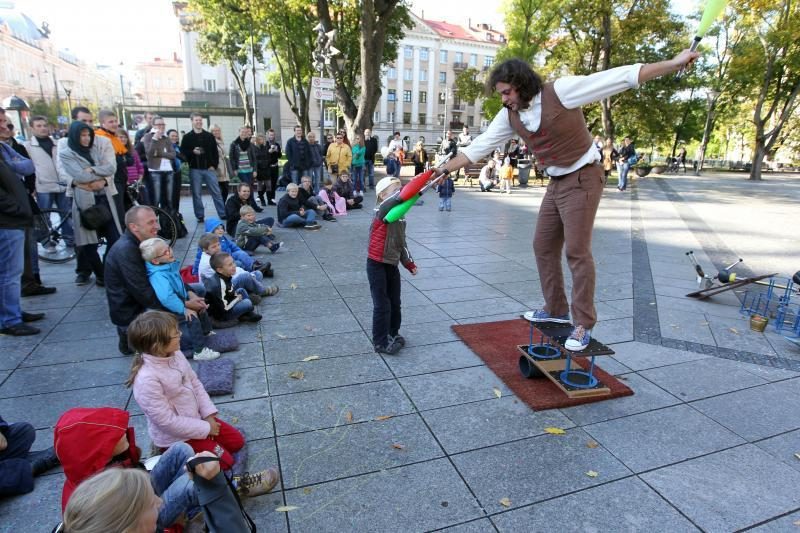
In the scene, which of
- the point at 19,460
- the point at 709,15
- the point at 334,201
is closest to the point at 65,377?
the point at 19,460

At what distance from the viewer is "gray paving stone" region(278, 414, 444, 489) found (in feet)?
8.76

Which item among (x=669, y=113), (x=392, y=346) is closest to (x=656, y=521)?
(x=392, y=346)

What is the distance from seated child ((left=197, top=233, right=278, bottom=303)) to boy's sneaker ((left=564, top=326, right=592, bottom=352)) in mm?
3397

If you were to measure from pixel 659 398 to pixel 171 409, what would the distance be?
3.23 metres

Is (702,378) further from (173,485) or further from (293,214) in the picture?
(293,214)

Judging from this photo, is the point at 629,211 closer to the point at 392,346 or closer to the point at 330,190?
the point at 330,190

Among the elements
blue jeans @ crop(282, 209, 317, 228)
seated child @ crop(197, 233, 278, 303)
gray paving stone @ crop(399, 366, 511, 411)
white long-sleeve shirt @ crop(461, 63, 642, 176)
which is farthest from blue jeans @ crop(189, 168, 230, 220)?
white long-sleeve shirt @ crop(461, 63, 642, 176)

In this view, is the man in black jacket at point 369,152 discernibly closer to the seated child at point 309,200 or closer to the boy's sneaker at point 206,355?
the seated child at point 309,200

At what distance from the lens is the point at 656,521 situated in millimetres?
2326

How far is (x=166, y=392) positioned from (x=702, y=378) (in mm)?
3847

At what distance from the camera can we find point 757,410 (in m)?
3.33

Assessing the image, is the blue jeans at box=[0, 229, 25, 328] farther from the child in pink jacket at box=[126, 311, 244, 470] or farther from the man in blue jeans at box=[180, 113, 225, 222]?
the man in blue jeans at box=[180, 113, 225, 222]

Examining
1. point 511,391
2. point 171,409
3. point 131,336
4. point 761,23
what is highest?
point 761,23

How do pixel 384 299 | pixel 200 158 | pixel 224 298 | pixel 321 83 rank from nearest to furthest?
pixel 384 299, pixel 224 298, pixel 200 158, pixel 321 83
